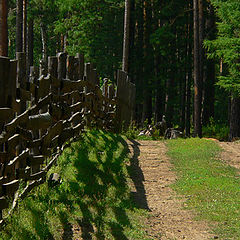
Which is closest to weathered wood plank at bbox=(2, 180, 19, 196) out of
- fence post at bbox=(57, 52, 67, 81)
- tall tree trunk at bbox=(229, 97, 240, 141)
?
fence post at bbox=(57, 52, 67, 81)

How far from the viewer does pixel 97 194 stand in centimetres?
717

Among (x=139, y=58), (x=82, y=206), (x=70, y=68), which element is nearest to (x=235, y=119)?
(x=139, y=58)

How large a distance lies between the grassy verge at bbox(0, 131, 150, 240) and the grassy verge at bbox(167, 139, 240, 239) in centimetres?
111

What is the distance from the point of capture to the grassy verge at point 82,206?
5.29 metres

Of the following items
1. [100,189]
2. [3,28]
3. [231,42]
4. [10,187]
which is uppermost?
[3,28]

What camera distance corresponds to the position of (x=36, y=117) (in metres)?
5.97

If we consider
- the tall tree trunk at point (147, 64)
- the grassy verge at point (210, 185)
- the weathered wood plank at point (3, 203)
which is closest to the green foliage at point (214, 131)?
the tall tree trunk at point (147, 64)

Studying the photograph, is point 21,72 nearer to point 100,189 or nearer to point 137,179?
point 100,189

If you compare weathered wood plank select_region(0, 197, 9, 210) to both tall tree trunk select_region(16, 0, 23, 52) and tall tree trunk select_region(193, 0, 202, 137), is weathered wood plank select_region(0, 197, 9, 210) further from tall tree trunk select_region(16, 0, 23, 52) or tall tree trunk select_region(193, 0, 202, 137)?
tall tree trunk select_region(16, 0, 23, 52)

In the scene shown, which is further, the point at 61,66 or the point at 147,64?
the point at 147,64

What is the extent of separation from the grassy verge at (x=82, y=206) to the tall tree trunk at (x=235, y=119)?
11.7 m

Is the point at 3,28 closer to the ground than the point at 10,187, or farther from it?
farther from it

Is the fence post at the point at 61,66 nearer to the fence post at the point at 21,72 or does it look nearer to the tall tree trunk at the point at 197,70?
the fence post at the point at 21,72

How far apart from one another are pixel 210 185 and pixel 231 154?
12.9 ft
